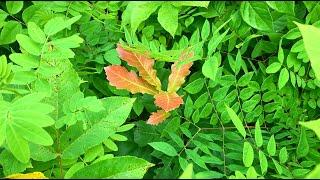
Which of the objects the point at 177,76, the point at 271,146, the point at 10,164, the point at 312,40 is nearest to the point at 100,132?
the point at 10,164

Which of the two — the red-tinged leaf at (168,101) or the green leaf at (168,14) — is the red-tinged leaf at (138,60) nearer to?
the red-tinged leaf at (168,101)

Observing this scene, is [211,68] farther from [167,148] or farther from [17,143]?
[17,143]

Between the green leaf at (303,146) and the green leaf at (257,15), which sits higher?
the green leaf at (257,15)

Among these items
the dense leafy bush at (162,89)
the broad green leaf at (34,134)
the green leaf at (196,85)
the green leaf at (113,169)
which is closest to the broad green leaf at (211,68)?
the dense leafy bush at (162,89)

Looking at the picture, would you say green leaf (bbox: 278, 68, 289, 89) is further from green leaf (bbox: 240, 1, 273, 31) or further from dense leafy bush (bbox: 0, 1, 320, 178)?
green leaf (bbox: 240, 1, 273, 31)

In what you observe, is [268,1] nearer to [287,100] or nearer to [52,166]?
[287,100]

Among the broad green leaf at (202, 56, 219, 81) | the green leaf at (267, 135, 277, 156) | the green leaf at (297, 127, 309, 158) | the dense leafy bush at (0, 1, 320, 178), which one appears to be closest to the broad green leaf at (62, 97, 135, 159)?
the dense leafy bush at (0, 1, 320, 178)
